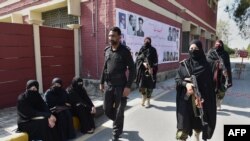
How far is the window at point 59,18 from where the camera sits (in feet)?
30.1

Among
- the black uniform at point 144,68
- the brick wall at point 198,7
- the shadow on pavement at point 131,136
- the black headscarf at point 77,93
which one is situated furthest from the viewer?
the brick wall at point 198,7

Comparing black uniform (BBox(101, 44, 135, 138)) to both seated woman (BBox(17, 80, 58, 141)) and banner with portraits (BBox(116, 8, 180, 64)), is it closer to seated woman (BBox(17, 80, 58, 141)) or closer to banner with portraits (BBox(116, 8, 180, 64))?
seated woman (BBox(17, 80, 58, 141))

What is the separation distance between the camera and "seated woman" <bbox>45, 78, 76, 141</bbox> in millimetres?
4156

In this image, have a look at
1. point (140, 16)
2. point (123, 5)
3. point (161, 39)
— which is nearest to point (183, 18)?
point (161, 39)

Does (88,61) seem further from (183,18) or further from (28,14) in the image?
(183,18)

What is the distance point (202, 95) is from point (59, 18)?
785cm

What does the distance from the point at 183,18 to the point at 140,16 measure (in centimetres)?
635

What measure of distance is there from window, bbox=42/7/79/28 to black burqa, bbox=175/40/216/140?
20.9ft

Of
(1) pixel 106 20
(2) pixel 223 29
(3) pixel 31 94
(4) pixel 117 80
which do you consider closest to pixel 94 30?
(1) pixel 106 20

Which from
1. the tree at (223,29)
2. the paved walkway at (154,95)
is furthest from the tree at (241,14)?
the tree at (223,29)

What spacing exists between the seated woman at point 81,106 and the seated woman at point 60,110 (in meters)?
0.29

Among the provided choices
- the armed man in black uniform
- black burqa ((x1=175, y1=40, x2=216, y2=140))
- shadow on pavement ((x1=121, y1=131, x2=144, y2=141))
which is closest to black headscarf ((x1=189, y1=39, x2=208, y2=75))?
black burqa ((x1=175, y1=40, x2=216, y2=140))

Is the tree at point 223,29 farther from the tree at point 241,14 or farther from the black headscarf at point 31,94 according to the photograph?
the black headscarf at point 31,94

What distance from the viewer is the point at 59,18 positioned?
9688 mm
